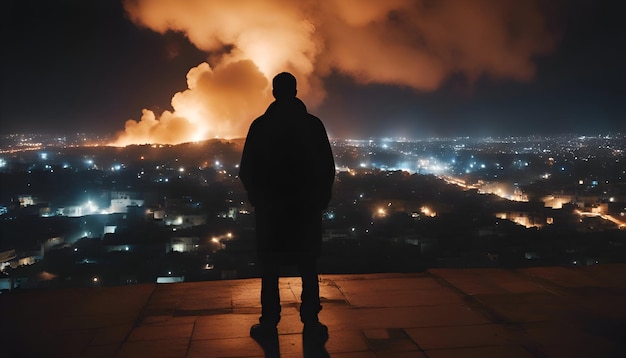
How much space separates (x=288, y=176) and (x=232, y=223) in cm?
1890

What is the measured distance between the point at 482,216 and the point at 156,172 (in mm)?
25611

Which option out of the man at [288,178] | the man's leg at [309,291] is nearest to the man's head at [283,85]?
the man at [288,178]

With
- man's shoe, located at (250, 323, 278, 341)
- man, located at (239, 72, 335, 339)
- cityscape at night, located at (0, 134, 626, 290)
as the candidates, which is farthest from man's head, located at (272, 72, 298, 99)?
man's shoe, located at (250, 323, 278, 341)

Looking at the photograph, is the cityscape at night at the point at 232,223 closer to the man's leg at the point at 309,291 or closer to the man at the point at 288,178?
the man at the point at 288,178

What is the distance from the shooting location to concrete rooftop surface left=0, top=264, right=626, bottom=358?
10.3 feet

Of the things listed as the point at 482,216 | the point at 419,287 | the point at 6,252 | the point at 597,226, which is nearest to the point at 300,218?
the point at 419,287

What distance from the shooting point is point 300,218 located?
3.17m

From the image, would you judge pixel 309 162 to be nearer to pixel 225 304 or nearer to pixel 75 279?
pixel 225 304

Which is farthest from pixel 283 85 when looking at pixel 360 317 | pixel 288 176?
pixel 360 317

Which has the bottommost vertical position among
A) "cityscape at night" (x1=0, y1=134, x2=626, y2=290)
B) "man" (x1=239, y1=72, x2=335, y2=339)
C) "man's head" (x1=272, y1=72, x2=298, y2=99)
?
"cityscape at night" (x1=0, y1=134, x2=626, y2=290)

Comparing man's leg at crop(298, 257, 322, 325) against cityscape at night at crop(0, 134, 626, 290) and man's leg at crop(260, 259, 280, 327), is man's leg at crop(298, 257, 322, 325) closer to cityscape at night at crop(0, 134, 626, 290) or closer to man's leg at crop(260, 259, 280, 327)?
man's leg at crop(260, 259, 280, 327)

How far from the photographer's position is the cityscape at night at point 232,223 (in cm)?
1462

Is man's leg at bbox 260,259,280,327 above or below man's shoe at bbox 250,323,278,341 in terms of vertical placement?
above

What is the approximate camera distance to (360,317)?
3707 mm
